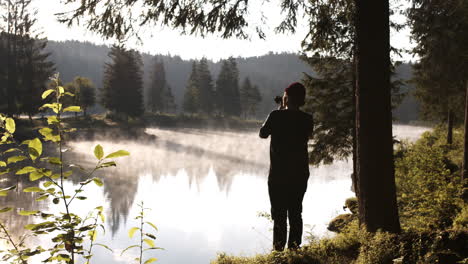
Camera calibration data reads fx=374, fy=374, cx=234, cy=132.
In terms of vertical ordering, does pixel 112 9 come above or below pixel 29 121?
above

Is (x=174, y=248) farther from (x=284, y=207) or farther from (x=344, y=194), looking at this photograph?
(x=344, y=194)

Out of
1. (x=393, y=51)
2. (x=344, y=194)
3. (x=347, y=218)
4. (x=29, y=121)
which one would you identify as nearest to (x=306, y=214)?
(x=347, y=218)

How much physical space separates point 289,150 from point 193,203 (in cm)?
1202

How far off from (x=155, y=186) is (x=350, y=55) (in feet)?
37.7

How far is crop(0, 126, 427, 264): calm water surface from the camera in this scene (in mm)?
10789

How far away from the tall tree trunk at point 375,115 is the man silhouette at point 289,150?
1039mm

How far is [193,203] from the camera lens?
52.9 ft

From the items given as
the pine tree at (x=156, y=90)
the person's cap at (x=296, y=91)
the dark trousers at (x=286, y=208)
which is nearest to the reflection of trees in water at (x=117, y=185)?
the dark trousers at (x=286, y=208)

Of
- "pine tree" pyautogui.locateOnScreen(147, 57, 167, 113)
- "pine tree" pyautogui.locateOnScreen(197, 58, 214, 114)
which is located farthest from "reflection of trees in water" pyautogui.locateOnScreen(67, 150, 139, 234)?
"pine tree" pyautogui.locateOnScreen(147, 57, 167, 113)

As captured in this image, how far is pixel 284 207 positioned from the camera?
4.85 metres

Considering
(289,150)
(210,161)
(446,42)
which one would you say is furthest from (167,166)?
(289,150)

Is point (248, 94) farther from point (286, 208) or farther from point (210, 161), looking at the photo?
point (286, 208)

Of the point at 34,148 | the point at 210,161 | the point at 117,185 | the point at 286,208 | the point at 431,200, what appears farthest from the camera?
the point at 210,161

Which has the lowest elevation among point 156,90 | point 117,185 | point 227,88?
point 117,185
